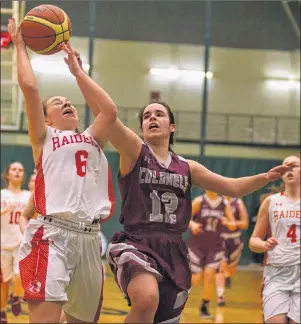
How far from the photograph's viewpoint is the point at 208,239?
1166cm

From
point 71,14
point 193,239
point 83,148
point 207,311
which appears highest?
point 71,14

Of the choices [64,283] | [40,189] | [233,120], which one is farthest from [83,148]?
[233,120]

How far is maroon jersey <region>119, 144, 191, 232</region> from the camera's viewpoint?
504cm

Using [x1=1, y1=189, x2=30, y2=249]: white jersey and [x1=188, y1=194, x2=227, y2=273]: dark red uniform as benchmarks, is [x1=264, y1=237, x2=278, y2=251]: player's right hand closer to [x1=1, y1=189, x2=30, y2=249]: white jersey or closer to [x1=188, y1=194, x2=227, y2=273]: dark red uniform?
[x1=1, y1=189, x2=30, y2=249]: white jersey

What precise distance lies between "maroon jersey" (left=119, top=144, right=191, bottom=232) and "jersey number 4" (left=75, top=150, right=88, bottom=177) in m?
0.48

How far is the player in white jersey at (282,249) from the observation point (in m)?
6.36

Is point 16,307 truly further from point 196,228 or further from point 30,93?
point 30,93

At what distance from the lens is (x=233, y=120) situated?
22.0 m

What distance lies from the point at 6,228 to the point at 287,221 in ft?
14.6

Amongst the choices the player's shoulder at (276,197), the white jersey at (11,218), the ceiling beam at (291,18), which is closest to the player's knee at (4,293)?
the white jersey at (11,218)

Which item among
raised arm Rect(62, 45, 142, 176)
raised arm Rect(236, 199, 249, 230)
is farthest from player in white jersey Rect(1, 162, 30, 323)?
raised arm Rect(62, 45, 142, 176)

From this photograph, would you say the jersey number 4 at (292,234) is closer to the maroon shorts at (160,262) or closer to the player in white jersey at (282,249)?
the player in white jersey at (282,249)

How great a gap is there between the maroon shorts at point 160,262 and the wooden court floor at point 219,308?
456 centimetres

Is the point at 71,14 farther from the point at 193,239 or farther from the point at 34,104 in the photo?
the point at 34,104
